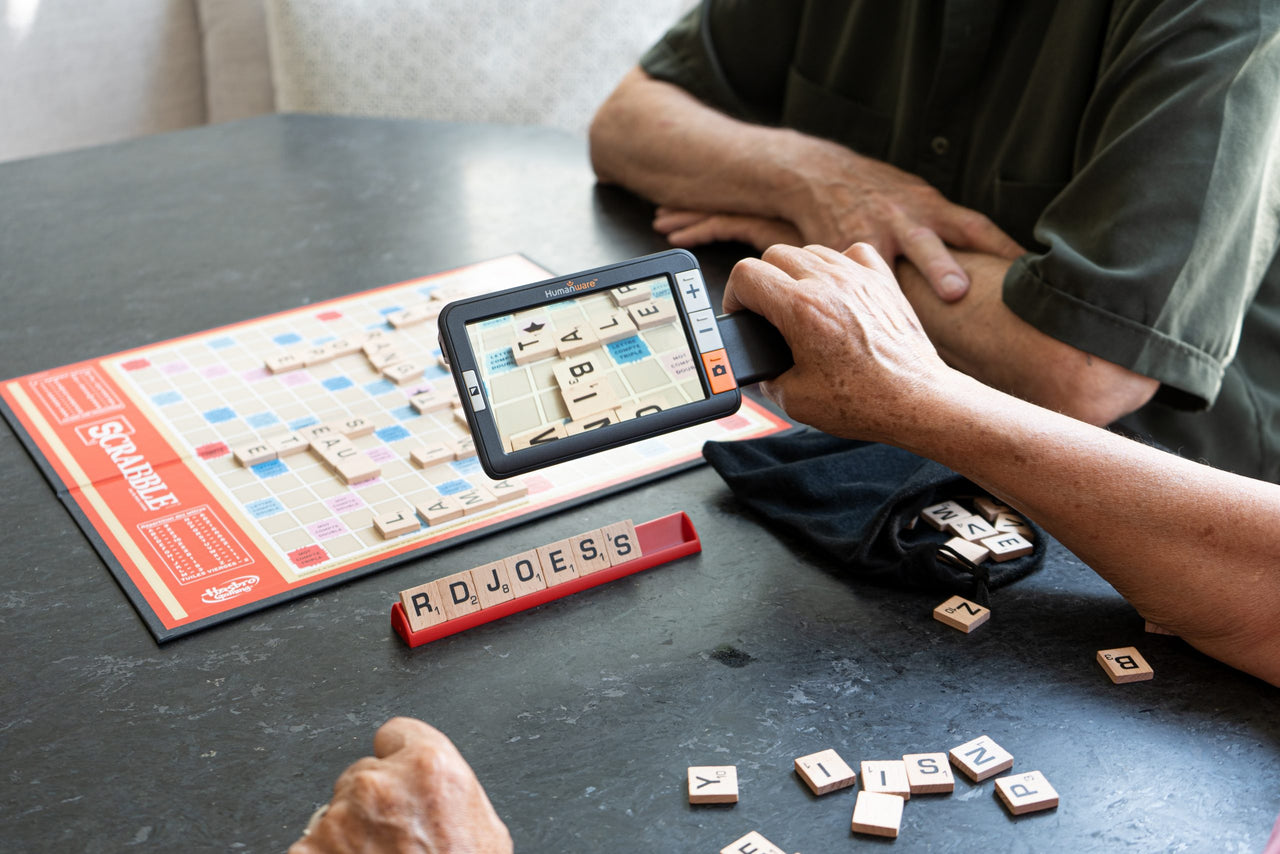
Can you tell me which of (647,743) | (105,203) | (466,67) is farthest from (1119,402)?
(466,67)

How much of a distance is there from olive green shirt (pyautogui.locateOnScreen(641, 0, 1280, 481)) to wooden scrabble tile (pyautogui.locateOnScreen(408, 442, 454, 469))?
66 cm

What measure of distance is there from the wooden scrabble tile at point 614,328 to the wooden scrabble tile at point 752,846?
0.43 meters

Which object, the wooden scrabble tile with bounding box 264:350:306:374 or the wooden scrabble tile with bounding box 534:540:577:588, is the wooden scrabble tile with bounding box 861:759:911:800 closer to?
the wooden scrabble tile with bounding box 534:540:577:588

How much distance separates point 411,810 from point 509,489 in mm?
482

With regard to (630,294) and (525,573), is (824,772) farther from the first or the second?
(630,294)

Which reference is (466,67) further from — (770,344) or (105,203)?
(770,344)

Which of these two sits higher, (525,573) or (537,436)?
(537,436)

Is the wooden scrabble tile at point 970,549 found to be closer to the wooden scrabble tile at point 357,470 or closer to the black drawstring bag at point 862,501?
the black drawstring bag at point 862,501

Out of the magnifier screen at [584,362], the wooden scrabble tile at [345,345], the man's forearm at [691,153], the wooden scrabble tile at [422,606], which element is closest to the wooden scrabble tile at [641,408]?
the magnifier screen at [584,362]

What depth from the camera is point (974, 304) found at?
1.38 meters

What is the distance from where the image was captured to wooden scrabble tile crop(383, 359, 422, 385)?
1.29m

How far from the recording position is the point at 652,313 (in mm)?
992

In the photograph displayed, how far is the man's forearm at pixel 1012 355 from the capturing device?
4.06ft

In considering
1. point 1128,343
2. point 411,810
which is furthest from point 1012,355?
point 411,810
